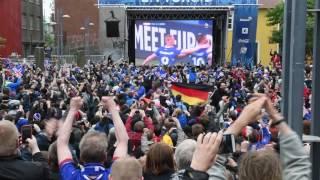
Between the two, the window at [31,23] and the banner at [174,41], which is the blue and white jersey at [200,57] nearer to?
the banner at [174,41]

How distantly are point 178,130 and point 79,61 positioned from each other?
29651 millimetres

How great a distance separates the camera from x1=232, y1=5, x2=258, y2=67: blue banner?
3991 cm

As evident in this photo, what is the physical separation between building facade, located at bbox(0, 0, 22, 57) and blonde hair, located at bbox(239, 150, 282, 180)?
51.2 m

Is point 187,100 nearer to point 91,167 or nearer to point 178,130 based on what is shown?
point 178,130

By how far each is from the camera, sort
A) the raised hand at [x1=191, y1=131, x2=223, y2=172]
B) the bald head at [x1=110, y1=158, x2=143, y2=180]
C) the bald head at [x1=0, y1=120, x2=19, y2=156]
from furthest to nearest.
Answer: the bald head at [x1=0, y1=120, x2=19, y2=156] < the bald head at [x1=110, y1=158, x2=143, y2=180] < the raised hand at [x1=191, y1=131, x2=223, y2=172]

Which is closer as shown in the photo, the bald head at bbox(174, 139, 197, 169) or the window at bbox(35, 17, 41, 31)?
the bald head at bbox(174, 139, 197, 169)

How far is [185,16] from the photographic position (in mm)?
40750

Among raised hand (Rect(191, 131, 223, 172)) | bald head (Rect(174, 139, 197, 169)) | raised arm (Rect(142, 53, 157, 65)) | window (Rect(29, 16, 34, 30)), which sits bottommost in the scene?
raised arm (Rect(142, 53, 157, 65))

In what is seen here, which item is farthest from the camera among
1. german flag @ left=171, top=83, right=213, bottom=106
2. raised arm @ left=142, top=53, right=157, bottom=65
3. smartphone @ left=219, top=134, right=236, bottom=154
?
raised arm @ left=142, top=53, right=157, bottom=65

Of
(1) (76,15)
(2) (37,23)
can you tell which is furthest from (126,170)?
(1) (76,15)

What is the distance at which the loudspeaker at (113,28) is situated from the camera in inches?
1483

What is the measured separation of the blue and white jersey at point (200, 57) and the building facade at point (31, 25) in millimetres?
25598

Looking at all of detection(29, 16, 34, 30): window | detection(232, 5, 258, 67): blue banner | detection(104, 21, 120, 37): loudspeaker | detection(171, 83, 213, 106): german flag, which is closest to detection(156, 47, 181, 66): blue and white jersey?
detection(104, 21, 120, 37): loudspeaker

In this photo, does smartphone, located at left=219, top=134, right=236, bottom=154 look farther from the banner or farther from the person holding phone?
the banner
